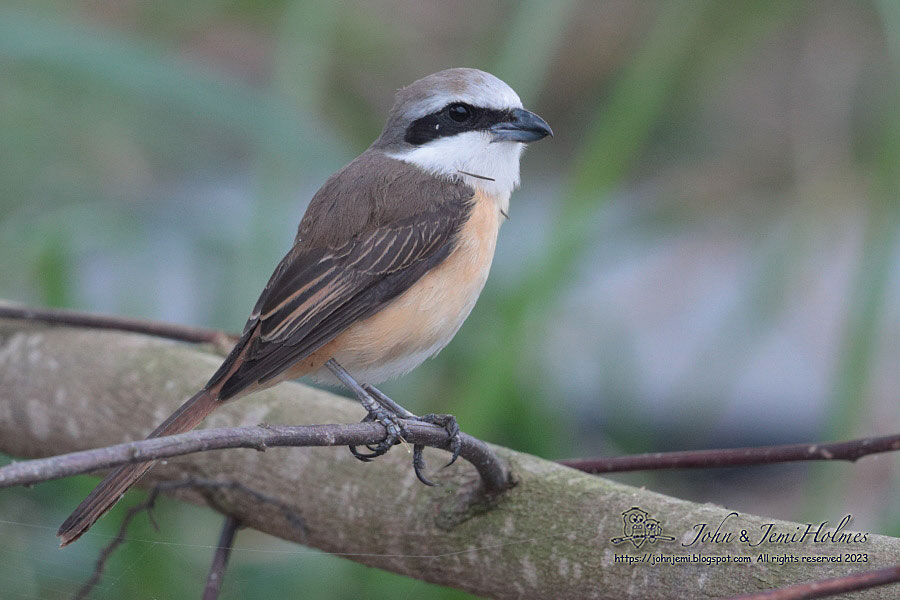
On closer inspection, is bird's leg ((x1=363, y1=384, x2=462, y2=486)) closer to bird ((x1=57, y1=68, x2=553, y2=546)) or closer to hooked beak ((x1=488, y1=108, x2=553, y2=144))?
bird ((x1=57, y1=68, x2=553, y2=546))

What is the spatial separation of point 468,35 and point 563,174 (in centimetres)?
111

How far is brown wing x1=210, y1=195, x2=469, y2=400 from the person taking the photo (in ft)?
6.84

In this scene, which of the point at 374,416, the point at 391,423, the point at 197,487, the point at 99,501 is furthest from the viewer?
the point at 197,487

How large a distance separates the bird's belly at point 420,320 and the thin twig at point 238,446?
36 centimetres

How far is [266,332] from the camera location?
6.96 feet

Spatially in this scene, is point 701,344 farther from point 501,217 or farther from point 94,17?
point 94,17

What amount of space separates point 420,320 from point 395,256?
15 cm

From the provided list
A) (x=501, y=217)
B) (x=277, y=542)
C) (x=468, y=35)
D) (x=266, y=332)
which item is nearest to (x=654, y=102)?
(x=501, y=217)

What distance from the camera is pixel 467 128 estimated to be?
241 cm

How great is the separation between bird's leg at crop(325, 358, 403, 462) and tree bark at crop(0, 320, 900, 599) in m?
0.06
